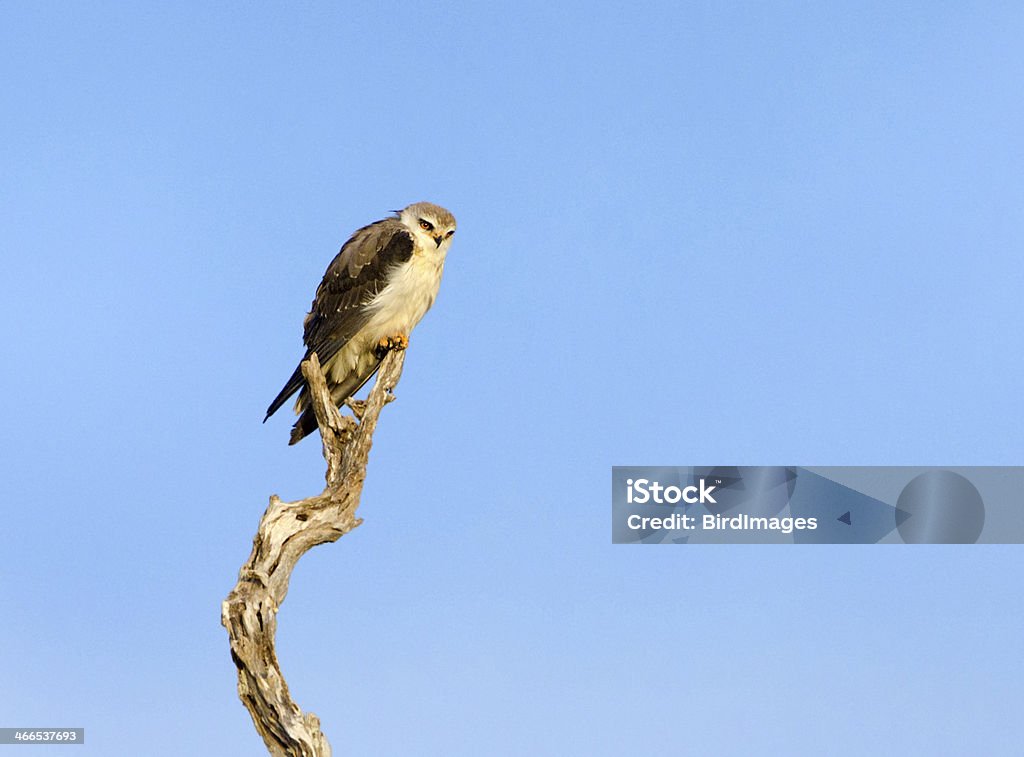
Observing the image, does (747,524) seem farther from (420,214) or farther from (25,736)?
(25,736)

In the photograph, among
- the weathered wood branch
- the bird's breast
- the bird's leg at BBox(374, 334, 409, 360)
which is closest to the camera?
the weathered wood branch

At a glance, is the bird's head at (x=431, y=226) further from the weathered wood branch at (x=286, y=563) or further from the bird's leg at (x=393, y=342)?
the weathered wood branch at (x=286, y=563)

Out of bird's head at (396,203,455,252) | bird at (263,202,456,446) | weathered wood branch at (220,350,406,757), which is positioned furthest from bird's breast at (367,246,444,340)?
weathered wood branch at (220,350,406,757)

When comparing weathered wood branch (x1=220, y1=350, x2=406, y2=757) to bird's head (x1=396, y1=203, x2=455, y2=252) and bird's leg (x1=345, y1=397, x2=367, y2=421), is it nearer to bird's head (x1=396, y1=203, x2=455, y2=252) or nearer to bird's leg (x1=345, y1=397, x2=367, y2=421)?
bird's leg (x1=345, y1=397, x2=367, y2=421)

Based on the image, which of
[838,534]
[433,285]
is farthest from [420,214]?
[838,534]

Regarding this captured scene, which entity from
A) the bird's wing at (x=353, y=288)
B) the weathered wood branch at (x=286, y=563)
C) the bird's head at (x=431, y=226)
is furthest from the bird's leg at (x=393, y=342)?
the bird's head at (x=431, y=226)

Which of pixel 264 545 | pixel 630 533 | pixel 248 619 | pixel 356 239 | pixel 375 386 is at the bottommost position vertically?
Answer: pixel 248 619

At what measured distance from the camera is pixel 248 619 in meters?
8.45

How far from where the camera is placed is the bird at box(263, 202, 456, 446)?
10.4 m

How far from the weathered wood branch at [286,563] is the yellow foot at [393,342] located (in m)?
0.76

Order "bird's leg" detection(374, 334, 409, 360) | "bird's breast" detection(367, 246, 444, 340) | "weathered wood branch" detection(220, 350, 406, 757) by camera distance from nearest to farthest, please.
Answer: "weathered wood branch" detection(220, 350, 406, 757)
"bird's breast" detection(367, 246, 444, 340)
"bird's leg" detection(374, 334, 409, 360)

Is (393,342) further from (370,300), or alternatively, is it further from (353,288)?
(353,288)

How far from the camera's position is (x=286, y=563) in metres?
8.85

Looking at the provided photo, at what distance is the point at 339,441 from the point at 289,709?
2265 mm
